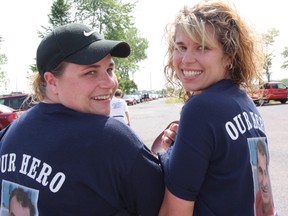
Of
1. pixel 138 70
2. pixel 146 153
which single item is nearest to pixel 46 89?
pixel 146 153

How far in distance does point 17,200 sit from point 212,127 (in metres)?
0.90

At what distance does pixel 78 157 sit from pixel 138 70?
77962mm

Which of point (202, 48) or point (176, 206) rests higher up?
point (202, 48)

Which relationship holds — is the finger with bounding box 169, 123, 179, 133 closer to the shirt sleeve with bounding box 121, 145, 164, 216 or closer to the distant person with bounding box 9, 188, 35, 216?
the shirt sleeve with bounding box 121, 145, 164, 216

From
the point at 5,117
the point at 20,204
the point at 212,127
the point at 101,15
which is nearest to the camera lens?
the point at 212,127

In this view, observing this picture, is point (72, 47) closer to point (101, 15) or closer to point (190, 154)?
point (190, 154)

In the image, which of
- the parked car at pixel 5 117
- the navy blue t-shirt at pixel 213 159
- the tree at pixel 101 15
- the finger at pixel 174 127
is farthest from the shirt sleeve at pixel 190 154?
the tree at pixel 101 15

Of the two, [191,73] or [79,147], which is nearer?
[79,147]

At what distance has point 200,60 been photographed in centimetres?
178

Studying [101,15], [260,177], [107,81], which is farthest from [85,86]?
[101,15]

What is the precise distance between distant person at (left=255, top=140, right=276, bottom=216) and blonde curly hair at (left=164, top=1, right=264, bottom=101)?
0.38 meters

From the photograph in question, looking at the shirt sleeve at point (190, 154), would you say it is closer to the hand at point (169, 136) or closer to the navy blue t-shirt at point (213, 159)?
the navy blue t-shirt at point (213, 159)

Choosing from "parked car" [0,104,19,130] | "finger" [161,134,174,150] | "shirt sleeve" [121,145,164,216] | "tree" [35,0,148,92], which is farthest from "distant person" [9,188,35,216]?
"tree" [35,0,148,92]

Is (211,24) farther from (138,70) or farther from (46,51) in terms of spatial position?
(138,70)
